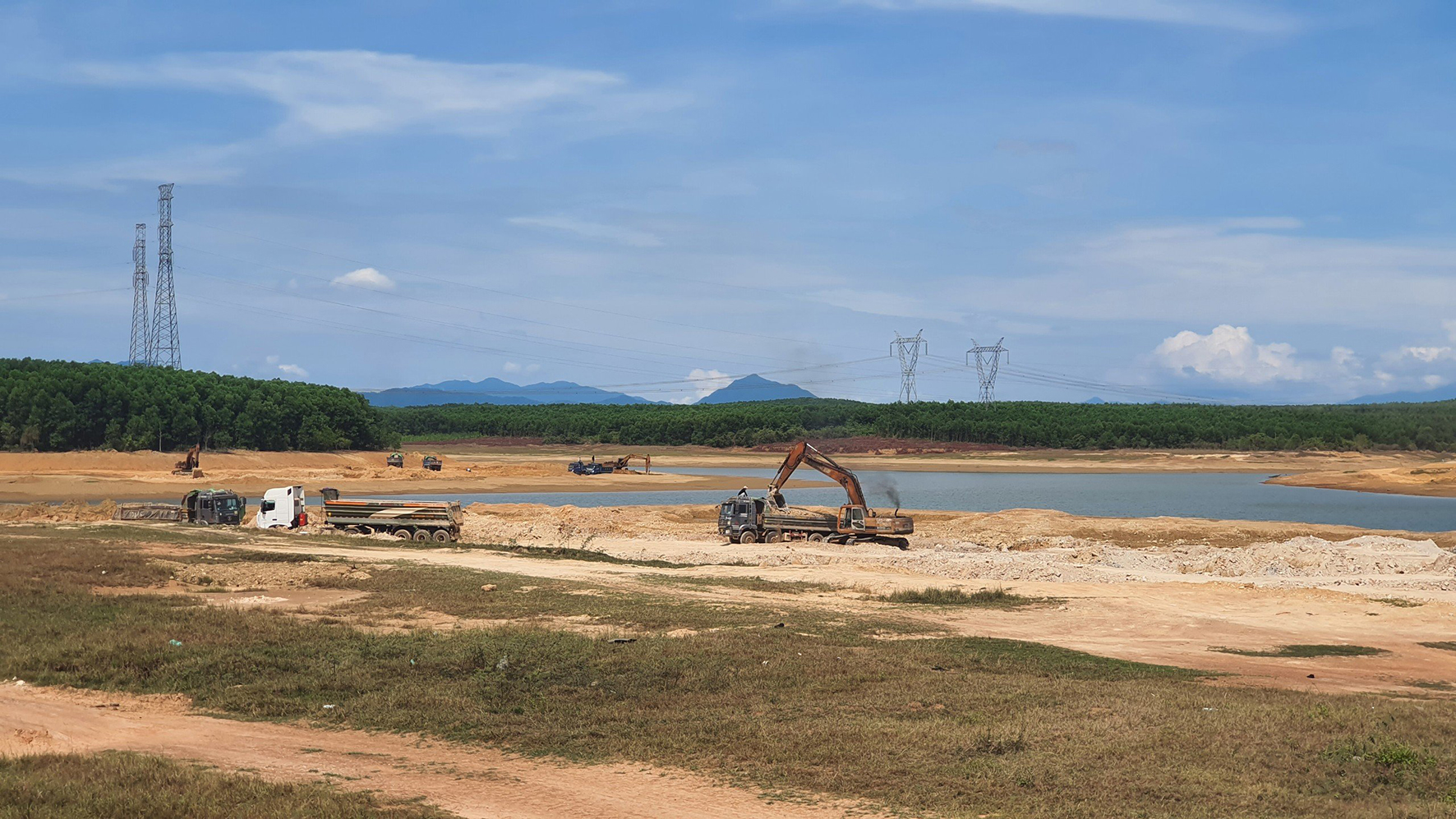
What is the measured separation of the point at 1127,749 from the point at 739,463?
134307 millimetres

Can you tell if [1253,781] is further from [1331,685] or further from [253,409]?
[253,409]

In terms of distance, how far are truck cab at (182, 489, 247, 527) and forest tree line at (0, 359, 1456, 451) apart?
7135cm

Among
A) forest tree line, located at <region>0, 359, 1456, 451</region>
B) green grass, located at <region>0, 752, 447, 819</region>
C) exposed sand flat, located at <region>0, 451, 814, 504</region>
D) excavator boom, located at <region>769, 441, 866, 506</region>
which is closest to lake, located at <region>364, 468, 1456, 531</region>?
excavator boom, located at <region>769, 441, 866, 506</region>

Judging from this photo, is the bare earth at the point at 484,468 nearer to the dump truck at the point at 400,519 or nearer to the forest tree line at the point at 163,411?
the forest tree line at the point at 163,411

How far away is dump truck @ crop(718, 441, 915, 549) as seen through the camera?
51719 millimetres

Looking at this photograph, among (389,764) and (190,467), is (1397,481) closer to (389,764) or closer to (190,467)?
(190,467)

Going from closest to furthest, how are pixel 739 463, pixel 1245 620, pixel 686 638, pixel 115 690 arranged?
pixel 115 690
pixel 686 638
pixel 1245 620
pixel 739 463

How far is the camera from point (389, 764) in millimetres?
15164

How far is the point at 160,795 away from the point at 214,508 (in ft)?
152

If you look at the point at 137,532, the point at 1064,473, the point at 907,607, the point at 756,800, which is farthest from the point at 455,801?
the point at 1064,473

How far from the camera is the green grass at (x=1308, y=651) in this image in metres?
25.8

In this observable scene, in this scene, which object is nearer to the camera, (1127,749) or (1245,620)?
(1127,749)

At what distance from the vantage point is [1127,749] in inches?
596

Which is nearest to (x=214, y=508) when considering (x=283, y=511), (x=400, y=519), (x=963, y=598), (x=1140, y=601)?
(x=283, y=511)
